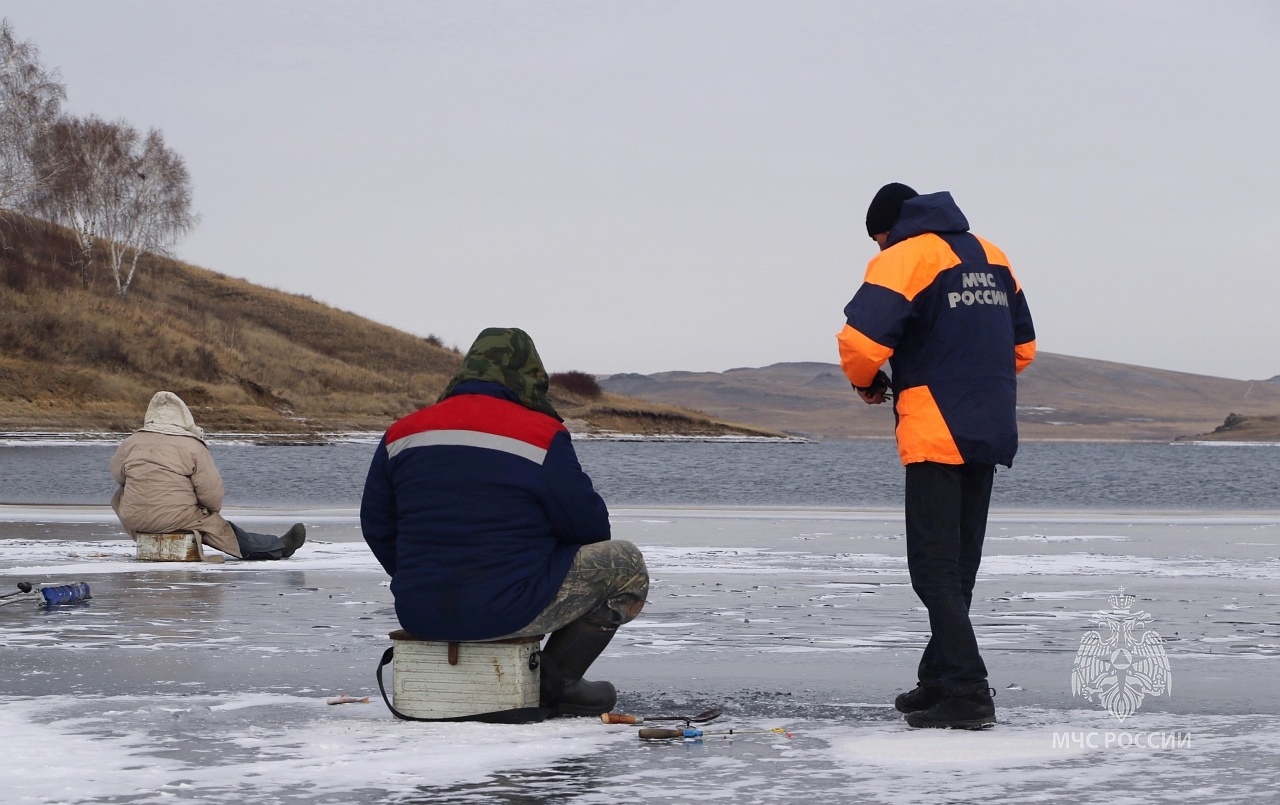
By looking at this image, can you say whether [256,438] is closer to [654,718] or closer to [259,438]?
[259,438]

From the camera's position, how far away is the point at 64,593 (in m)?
8.86

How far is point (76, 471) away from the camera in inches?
1460

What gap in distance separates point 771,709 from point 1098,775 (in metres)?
1.47

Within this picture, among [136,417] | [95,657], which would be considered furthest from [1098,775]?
[136,417]

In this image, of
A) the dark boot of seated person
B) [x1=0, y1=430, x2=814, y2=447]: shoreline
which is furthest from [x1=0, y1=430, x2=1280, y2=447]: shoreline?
the dark boot of seated person

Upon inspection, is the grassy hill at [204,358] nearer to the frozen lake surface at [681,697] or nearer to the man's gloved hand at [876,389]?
the frozen lake surface at [681,697]

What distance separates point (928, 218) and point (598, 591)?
1.81 meters

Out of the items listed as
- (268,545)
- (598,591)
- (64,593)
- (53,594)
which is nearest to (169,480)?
(268,545)

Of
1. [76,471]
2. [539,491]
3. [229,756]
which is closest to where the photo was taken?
[229,756]

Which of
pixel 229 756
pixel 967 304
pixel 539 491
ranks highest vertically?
pixel 967 304

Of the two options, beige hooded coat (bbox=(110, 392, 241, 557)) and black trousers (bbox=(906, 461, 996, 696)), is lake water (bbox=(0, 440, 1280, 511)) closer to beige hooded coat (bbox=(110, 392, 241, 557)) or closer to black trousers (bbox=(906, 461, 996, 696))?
beige hooded coat (bbox=(110, 392, 241, 557))

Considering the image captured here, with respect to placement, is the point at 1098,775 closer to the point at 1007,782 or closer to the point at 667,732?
the point at 1007,782

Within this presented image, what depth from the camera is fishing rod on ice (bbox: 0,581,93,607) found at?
8.73 meters

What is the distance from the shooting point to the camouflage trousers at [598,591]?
552 cm
